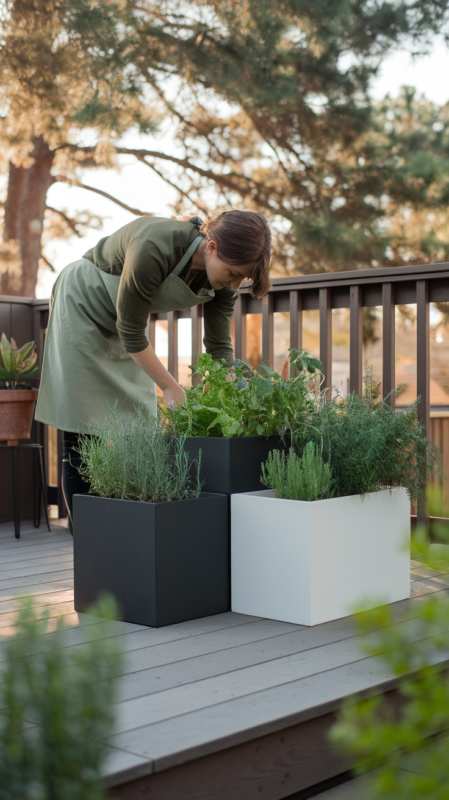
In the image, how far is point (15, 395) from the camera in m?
3.26

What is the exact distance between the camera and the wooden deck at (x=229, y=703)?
1227 millimetres

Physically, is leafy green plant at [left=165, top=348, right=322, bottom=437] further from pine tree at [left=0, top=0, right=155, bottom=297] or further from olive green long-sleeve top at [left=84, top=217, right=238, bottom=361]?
pine tree at [left=0, top=0, right=155, bottom=297]

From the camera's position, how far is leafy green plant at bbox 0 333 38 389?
3.35m

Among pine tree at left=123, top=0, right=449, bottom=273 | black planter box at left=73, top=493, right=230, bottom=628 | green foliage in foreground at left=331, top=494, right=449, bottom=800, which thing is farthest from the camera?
pine tree at left=123, top=0, right=449, bottom=273

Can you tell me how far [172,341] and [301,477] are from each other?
176 cm

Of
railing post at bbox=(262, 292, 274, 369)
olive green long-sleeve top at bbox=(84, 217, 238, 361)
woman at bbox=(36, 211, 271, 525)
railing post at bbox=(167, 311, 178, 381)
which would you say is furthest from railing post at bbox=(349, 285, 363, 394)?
railing post at bbox=(167, 311, 178, 381)

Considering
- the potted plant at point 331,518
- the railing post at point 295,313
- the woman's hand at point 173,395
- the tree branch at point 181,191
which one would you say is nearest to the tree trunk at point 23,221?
the tree branch at point 181,191

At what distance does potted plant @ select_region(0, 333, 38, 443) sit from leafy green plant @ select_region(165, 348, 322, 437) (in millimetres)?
1216

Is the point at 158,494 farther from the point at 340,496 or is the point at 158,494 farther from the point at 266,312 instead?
the point at 266,312

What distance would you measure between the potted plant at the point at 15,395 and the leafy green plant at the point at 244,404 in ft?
3.99

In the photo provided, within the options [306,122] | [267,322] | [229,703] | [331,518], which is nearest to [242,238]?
[331,518]

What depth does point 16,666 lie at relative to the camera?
0.81m

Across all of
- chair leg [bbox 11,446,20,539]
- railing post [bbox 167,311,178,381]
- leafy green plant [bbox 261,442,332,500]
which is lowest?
chair leg [bbox 11,446,20,539]

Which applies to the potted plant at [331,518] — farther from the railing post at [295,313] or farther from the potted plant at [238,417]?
the railing post at [295,313]
